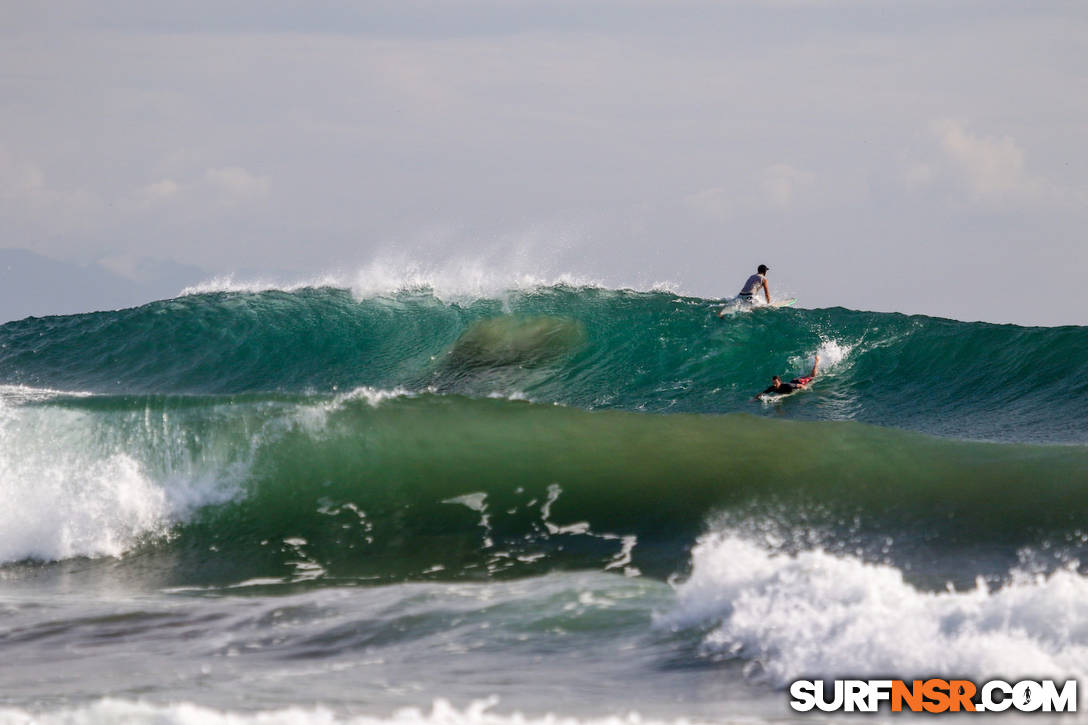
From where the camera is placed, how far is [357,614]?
9.10 m

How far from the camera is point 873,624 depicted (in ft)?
23.5

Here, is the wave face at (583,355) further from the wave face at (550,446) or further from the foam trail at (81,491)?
the foam trail at (81,491)

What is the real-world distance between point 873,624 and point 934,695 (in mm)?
852

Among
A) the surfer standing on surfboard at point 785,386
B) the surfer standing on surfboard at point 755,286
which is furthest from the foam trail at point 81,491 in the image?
Answer: the surfer standing on surfboard at point 755,286

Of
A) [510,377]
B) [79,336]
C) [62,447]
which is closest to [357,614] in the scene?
[62,447]

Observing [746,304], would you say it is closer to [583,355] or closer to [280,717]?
[583,355]

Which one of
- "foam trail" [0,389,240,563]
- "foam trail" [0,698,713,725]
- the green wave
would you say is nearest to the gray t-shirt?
the green wave

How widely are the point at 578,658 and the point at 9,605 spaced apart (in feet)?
19.2

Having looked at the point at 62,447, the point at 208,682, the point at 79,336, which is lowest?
the point at 208,682

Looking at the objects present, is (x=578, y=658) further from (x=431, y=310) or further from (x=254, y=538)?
(x=431, y=310)

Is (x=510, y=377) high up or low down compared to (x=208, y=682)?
up

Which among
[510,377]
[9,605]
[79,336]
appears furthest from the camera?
[79,336]

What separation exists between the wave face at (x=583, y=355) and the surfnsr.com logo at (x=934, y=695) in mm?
8744

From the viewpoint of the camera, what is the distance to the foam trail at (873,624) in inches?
263
